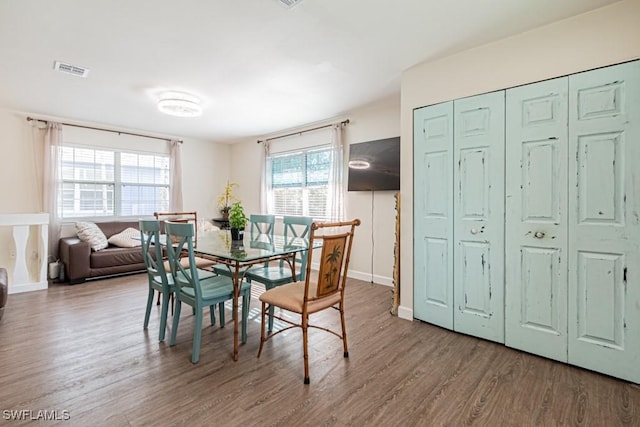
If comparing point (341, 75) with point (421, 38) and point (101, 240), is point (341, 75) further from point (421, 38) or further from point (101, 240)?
point (101, 240)

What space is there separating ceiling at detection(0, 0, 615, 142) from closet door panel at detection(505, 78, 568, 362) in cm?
61

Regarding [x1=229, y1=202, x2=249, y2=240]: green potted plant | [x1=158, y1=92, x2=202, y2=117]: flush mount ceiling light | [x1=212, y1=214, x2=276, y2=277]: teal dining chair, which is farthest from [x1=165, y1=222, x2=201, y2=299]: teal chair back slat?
[x1=158, y1=92, x2=202, y2=117]: flush mount ceiling light

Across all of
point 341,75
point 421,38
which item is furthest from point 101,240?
point 421,38

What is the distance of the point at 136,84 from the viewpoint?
3.29 m

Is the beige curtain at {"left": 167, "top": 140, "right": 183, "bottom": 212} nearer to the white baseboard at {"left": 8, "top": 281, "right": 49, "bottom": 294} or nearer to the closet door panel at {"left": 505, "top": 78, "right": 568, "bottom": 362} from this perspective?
the white baseboard at {"left": 8, "top": 281, "right": 49, "bottom": 294}

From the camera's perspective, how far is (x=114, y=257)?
14.5ft

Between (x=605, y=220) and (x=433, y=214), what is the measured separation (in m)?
1.14

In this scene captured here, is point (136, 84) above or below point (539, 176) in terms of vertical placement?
above

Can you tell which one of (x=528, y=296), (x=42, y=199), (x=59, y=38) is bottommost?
(x=528, y=296)

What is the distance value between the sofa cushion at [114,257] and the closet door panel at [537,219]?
4891mm

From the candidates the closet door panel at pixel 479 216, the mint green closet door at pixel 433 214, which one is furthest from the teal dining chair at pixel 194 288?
the closet door panel at pixel 479 216

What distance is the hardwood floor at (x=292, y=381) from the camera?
159cm

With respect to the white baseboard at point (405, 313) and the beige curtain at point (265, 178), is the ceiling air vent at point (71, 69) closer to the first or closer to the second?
the beige curtain at point (265, 178)

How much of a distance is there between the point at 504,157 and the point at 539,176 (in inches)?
10.8
